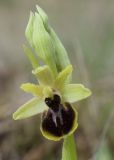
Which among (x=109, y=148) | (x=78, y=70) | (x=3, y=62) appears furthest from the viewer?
(x=3, y=62)

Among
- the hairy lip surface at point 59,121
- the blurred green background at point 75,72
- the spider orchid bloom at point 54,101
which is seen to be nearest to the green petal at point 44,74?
the spider orchid bloom at point 54,101

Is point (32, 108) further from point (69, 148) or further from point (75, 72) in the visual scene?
point (75, 72)

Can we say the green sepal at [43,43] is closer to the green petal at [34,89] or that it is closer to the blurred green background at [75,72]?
the green petal at [34,89]

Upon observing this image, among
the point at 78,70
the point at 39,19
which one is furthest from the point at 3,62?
the point at 39,19

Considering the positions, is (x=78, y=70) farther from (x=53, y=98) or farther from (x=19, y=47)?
(x=53, y=98)

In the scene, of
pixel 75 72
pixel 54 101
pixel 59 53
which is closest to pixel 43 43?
pixel 59 53

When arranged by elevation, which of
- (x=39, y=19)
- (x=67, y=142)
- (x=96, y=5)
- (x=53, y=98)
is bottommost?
(x=96, y=5)
